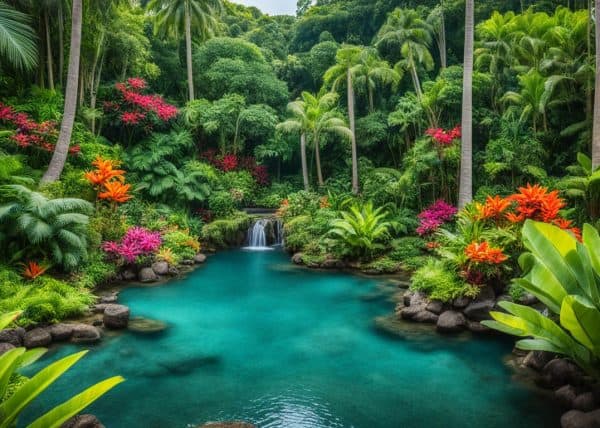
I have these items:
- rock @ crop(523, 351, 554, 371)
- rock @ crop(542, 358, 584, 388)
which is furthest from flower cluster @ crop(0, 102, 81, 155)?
rock @ crop(542, 358, 584, 388)

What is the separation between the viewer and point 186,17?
21.3 metres

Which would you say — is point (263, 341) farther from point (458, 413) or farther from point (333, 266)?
point (333, 266)

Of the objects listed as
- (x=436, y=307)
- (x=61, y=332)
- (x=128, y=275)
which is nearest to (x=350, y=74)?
(x=128, y=275)

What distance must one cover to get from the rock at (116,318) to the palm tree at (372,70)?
14.0 meters

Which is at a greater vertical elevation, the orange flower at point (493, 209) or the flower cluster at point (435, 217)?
the orange flower at point (493, 209)

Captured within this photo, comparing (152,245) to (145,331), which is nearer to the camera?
(145,331)

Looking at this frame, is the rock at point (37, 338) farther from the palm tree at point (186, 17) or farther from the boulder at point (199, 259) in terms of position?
the palm tree at point (186, 17)

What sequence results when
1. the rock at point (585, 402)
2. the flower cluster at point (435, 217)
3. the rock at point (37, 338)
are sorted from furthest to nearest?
the flower cluster at point (435, 217), the rock at point (37, 338), the rock at point (585, 402)

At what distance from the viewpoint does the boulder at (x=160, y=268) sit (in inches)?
488

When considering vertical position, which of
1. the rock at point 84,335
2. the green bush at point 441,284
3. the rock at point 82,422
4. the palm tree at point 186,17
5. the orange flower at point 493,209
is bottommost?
the rock at point 84,335

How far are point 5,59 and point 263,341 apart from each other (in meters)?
12.3

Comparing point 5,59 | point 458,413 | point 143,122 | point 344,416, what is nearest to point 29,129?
point 5,59

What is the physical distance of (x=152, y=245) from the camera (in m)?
12.4

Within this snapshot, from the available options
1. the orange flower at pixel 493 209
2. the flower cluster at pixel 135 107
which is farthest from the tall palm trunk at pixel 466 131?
the flower cluster at pixel 135 107
